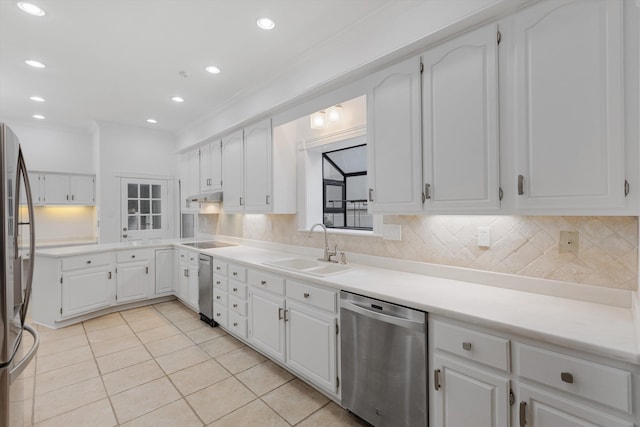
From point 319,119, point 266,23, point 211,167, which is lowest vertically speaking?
point 211,167

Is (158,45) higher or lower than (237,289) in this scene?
higher

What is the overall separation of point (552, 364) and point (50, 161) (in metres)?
7.15

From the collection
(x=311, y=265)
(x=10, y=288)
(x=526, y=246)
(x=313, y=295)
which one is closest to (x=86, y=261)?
(x=311, y=265)

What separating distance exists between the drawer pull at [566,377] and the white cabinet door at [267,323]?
1.80 metres

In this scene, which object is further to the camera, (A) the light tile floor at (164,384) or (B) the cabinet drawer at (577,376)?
(A) the light tile floor at (164,384)

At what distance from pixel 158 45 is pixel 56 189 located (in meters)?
3.97

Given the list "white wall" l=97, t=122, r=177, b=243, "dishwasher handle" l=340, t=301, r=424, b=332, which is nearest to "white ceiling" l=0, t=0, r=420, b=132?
"white wall" l=97, t=122, r=177, b=243

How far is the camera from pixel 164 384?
95.9 inches

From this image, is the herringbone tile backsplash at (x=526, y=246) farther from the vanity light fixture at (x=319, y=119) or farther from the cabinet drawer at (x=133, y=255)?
the cabinet drawer at (x=133, y=255)

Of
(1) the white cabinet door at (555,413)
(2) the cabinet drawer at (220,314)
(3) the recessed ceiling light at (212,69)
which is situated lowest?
(2) the cabinet drawer at (220,314)

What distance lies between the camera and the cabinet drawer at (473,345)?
1.32 metres

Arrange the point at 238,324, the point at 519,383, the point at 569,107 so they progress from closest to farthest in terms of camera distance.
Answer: the point at 519,383 < the point at 569,107 < the point at 238,324

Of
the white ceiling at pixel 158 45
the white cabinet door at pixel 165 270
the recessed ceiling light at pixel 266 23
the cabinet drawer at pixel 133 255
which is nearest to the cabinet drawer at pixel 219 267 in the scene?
the white cabinet door at pixel 165 270

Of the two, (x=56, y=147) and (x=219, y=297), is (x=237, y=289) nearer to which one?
(x=219, y=297)
